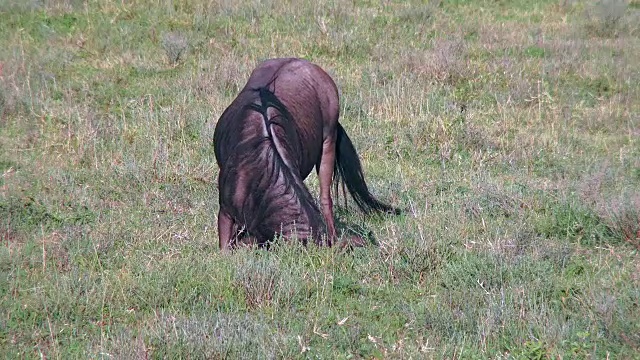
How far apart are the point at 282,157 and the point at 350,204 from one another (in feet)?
6.94

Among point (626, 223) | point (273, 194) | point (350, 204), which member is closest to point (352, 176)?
point (350, 204)

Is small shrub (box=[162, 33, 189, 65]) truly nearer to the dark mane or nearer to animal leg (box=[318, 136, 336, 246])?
animal leg (box=[318, 136, 336, 246])

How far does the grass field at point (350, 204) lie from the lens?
4512 millimetres

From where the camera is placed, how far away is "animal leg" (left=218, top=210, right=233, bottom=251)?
18.3ft

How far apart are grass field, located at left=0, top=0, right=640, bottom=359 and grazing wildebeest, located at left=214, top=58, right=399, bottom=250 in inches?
8.1

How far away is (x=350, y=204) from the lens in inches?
292

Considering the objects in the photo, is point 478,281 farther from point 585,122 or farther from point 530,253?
point 585,122

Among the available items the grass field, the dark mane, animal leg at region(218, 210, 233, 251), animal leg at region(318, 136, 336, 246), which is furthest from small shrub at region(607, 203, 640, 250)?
animal leg at region(218, 210, 233, 251)


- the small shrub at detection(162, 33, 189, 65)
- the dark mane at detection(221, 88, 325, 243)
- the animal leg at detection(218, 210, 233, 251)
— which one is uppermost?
the dark mane at detection(221, 88, 325, 243)

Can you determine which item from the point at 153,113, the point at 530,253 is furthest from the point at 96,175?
the point at 530,253

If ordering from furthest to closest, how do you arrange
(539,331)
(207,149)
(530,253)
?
(207,149)
(530,253)
(539,331)

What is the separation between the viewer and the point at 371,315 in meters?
4.87

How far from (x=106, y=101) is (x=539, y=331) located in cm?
775

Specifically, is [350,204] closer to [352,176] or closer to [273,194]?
Answer: [352,176]
